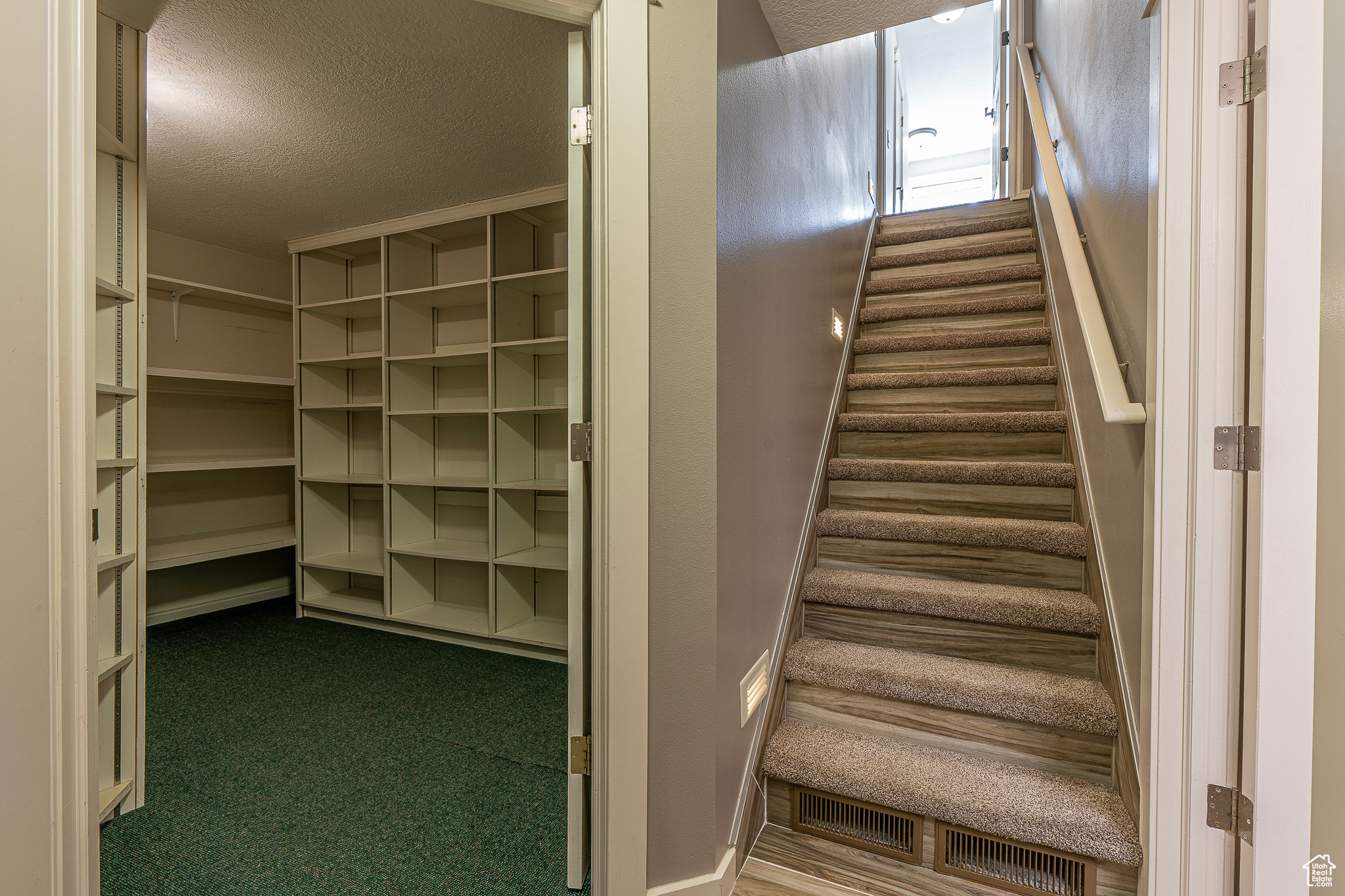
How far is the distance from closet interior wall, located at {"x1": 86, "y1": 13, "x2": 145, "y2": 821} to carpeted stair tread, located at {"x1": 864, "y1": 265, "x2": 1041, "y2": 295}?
3.17m

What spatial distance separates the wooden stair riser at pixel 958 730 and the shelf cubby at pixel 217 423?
3.41 meters

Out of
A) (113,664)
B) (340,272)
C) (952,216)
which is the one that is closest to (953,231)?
(952,216)

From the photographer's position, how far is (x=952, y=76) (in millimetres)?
6184

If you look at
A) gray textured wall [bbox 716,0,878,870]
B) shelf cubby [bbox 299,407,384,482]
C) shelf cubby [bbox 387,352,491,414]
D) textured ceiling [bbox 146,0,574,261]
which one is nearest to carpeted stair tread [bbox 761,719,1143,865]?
gray textured wall [bbox 716,0,878,870]

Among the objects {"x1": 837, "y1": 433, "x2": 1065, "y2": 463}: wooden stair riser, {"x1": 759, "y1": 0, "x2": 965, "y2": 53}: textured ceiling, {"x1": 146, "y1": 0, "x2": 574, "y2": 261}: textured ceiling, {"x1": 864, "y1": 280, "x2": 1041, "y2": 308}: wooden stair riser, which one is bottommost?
{"x1": 837, "y1": 433, "x2": 1065, "y2": 463}: wooden stair riser

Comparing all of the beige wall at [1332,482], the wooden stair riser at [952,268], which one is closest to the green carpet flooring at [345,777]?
the beige wall at [1332,482]

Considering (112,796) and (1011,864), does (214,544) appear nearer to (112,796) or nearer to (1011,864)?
(112,796)

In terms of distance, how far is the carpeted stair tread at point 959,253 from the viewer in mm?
3217

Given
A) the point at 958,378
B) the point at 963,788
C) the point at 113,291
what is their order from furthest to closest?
the point at 958,378 < the point at 113,291 < the point at 963,788

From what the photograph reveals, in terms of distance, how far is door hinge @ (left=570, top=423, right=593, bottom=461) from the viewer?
A: 4.41 ft

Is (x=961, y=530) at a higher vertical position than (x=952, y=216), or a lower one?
lower

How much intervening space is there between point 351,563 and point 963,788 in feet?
11.4

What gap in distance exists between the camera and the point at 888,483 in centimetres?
238

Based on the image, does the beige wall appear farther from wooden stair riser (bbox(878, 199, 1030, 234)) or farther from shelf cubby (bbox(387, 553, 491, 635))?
shelf cubby (bbox(387, 553, 491, 635))
